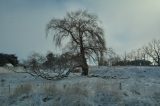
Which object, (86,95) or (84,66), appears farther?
(84,66)

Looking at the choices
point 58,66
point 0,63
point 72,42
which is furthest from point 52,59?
point 0,63

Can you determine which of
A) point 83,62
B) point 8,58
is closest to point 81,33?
point 83,62

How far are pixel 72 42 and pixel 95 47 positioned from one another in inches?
113

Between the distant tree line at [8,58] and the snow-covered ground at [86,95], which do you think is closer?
the snow-covered ground at [86,95]

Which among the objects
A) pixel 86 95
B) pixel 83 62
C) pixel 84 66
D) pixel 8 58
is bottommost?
pixel 86 95

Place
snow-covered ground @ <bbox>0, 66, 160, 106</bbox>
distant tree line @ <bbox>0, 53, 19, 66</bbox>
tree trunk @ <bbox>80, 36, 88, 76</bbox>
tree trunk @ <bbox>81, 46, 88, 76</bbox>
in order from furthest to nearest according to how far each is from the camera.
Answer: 1. distant tree line @ <bbox>0, 53, 19, 66</bbox>
2. tree trunk @ <bbox>81, 46, 88, 76</bbox>
3. tree trunk @ <bbox>80, 36, 88, 76</bbox>
4. snow-covered ground @ <bbox>0, 66, 160, 106</bbox>

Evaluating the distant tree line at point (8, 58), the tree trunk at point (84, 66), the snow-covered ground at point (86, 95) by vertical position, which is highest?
the distant tree line at point (8, 58)

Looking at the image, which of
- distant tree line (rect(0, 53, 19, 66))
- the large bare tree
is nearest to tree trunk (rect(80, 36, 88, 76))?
the large bare tree

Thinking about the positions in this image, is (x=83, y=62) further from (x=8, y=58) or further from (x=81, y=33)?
(x=8, y=58)

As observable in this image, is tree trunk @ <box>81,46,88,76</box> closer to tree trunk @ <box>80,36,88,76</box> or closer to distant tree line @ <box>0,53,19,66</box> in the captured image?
tree trunk @ <box>80,36,88,76</box>

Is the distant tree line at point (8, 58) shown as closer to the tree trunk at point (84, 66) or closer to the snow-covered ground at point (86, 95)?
the tree trunk at point (84, 66)

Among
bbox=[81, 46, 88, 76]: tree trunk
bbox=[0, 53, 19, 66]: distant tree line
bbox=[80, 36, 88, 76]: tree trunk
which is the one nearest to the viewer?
bbox=[80, 36, 88, 76]: tree trunk

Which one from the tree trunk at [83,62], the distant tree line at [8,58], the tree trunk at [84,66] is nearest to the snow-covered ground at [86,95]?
the tree trunk at [83,62]

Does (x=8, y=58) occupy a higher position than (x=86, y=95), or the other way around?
(x=8, y=58)
